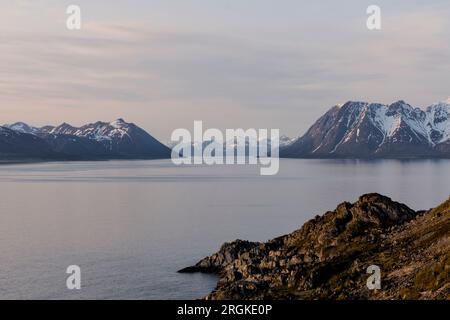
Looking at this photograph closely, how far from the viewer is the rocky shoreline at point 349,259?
170 ft

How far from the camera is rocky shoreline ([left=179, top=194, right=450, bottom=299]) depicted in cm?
5188

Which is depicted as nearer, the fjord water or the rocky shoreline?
the rocky shoreline

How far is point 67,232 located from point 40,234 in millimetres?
6015

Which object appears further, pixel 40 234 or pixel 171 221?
pixel 171 221

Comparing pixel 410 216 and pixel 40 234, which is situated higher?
pixel 410 216

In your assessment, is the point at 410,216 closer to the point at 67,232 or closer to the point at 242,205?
the point at 67,232

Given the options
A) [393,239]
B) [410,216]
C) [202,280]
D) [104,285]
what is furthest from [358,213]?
[104,285]

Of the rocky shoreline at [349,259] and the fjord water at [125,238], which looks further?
the fjord water at [125,238]

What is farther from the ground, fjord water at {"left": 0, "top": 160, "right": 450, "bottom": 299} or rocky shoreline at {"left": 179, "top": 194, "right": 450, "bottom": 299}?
rocky shoreline at {"left": 179, "top": 194, "right": 450, "bottom": 299}

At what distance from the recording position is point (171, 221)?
14788 centimetres
